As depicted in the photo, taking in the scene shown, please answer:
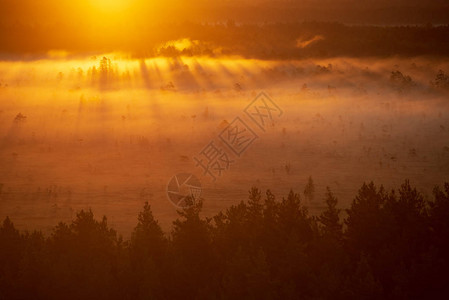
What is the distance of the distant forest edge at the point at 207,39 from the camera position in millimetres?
81812

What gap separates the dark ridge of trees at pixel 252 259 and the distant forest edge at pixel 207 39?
2481 inches

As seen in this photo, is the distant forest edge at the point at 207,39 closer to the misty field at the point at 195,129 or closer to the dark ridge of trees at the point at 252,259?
the misty field at the point at 195,129

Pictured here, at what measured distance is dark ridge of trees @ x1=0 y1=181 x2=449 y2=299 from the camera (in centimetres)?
1641

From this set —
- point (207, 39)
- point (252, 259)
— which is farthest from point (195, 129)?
point (207, 39)

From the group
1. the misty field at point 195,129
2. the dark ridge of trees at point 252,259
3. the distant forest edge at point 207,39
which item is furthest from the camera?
the distant forest edge at point 207,39

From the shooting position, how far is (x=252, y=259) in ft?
57.6

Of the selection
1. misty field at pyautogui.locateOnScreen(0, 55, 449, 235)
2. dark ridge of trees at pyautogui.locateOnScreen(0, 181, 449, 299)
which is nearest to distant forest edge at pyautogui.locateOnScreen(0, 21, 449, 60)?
misty field at pyautogui.locateOnScreen(0, 55, 449, 235)

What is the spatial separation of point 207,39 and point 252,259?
7481 cm

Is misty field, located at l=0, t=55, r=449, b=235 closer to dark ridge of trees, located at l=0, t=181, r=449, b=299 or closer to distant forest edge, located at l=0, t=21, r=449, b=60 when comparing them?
distant forest edge, located at l=0, t=21, r=449, b=60

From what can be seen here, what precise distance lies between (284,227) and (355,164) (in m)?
20.9

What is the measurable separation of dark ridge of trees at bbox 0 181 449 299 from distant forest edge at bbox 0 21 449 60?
207 feet

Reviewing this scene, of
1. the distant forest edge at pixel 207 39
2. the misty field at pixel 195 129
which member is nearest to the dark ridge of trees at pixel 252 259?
the misty field at pixel 195 129

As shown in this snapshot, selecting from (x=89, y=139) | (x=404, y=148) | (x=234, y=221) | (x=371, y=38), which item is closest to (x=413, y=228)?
(x=234, y=221)

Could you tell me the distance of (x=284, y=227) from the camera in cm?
1998
